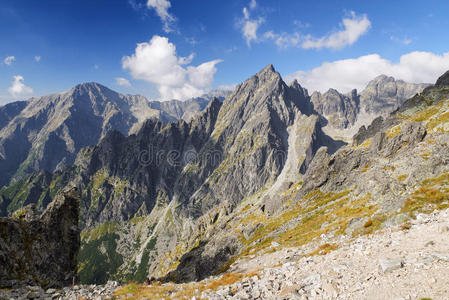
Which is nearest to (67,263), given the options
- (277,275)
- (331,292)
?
(277,275)

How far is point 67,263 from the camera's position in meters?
48.6

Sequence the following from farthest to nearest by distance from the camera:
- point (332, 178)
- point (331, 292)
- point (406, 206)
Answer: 1. point (332, 178)
2. point (406, 206)
3. point (331, 292)

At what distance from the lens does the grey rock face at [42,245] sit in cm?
3209

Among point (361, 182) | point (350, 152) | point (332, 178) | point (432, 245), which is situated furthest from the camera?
point (350, 152)

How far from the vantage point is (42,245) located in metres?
45.2

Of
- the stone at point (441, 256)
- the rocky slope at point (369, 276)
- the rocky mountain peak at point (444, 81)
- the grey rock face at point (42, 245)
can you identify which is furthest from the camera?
the rocky mountain peak at point (444, 81)

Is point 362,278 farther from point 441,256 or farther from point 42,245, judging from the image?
point 42,245

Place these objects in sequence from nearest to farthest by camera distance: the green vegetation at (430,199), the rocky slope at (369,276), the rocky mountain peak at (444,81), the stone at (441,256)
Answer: the rocky slope at (369,276), the stone at (441,256), the green vegetation at (430,199), the rocky mountain peak at (444,81)

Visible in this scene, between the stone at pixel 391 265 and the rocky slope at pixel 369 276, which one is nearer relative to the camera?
the rocky slope at pixel 369 276

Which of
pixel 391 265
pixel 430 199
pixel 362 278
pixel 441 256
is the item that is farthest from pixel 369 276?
pixel 430 199

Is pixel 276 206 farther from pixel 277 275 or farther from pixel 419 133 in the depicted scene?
pixel 277 275

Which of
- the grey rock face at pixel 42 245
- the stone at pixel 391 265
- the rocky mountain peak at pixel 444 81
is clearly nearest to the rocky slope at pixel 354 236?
the stone at pixel 391 265

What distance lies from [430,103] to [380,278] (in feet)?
423

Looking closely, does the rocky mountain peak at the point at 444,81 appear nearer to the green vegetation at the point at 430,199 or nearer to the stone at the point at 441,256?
the green vegetation at the point at 430,199
